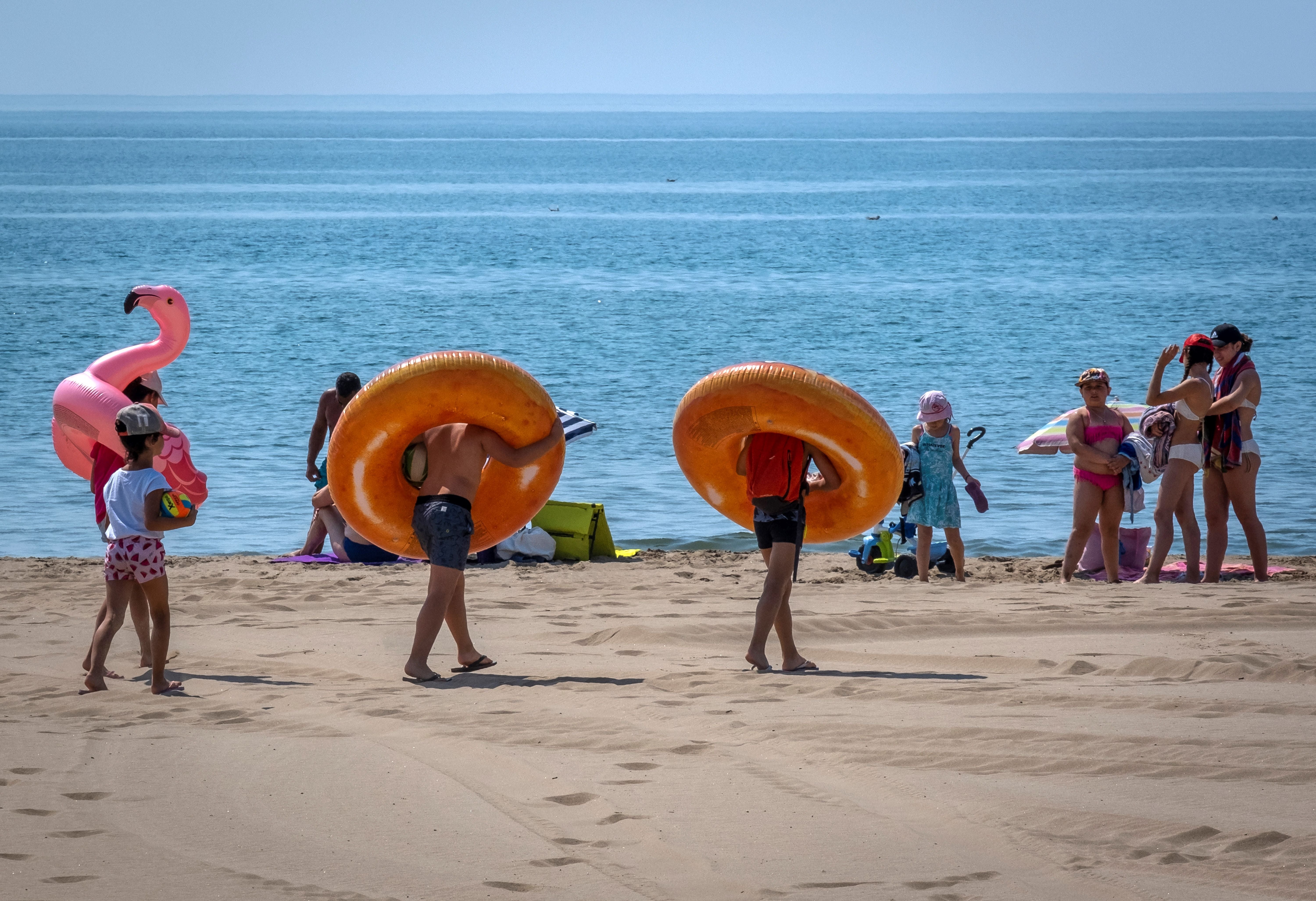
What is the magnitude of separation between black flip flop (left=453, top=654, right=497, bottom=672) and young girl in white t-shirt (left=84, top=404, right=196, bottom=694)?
53.1 inches

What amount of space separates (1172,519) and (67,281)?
1272 inches

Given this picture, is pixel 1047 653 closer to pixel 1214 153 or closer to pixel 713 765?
pixel 713 765

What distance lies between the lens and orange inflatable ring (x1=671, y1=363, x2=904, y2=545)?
20.7 ft

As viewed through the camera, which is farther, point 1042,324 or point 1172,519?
point 1042,324

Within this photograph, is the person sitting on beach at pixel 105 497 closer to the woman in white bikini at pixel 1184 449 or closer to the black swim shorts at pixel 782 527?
the black swim shorts at pixel 782 527

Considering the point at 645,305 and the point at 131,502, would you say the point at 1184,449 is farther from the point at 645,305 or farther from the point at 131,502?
the point at 645,305

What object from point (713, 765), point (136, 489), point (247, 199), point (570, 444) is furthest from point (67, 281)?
point (247, 199)

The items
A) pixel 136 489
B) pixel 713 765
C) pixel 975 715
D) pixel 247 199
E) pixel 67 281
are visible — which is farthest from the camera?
pixel 247 199

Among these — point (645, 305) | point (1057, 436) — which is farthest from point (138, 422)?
point (645, 305)

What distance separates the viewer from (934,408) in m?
8.93

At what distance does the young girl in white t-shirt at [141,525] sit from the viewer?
580cm

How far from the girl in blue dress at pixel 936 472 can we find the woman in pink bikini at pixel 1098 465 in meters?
0.77

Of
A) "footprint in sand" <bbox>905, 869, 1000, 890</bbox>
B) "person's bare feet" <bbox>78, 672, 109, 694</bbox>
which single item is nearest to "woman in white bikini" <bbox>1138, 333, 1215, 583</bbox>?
"footprint in sand" <bbox>905, 869, 1000, 890</bbox>

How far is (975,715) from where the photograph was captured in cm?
538
